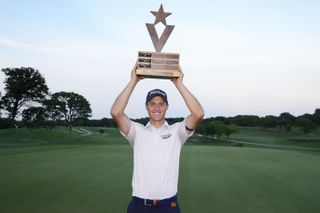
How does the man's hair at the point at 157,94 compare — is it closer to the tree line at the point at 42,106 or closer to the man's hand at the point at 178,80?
the man's hand at the point at 178,80

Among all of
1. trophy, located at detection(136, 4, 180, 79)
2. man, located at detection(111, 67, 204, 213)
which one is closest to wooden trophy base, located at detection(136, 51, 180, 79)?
trophy, located at detection(136, 4, 180, 79)

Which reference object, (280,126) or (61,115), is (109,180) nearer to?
(61,115)

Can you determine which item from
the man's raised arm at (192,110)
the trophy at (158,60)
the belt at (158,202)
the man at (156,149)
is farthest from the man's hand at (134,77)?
the belt at (158,202)

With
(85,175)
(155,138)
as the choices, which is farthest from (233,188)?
A: (155,138)

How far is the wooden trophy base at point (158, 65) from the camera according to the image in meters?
5.01

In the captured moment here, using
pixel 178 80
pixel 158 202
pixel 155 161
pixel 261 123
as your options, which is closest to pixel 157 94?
pixel 178 80

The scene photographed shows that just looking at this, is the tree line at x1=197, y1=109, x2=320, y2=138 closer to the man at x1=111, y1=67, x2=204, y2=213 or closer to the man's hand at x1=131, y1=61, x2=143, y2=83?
the man's hand at x1=131, y1=61, x2=143, y2=83

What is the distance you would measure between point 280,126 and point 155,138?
317ft

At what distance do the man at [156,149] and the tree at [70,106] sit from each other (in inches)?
3026

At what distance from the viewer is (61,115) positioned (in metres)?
79.4

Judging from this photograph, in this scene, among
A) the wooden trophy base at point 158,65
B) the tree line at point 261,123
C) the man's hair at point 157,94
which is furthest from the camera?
the tree line at point 261,123

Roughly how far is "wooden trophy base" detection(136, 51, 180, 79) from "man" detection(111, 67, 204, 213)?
0.54 meters

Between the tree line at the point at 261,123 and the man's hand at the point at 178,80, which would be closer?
the man's hand at the point at 178,80

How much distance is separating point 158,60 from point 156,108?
3.86ft
